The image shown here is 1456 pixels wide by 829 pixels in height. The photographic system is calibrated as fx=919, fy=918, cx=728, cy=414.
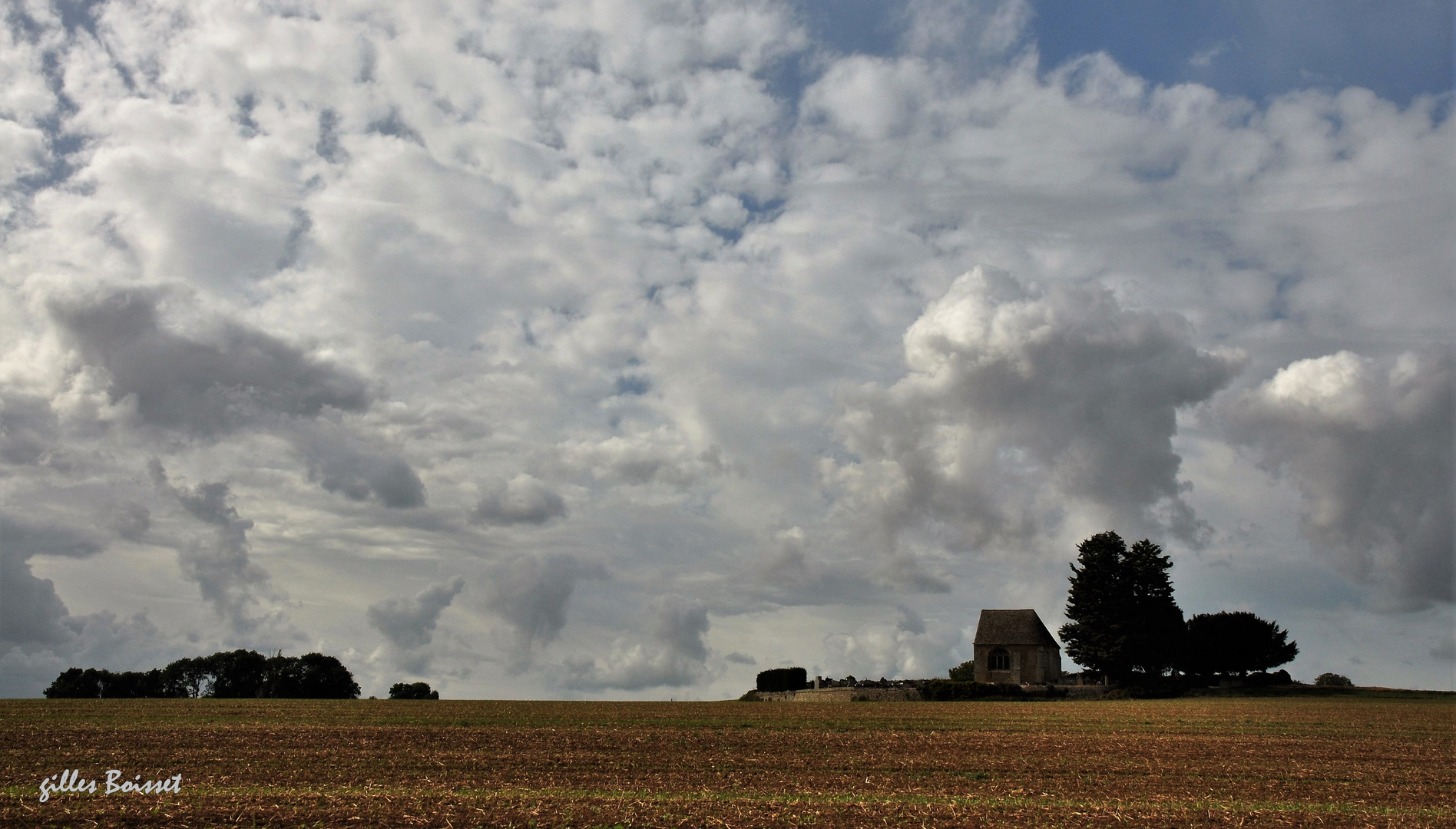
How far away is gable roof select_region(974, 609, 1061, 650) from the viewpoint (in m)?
85.3

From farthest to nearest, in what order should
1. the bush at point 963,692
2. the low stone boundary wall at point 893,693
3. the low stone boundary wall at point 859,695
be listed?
the bush at point 963,692, the low stone boundary wall at point 893,693, the low stone boundary wall at point 859,695

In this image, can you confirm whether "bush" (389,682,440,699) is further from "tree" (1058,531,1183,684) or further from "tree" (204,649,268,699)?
"tree" (1058,531,1183,684)

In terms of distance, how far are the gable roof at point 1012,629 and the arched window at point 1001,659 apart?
91 cm

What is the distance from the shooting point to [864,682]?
75.8 m

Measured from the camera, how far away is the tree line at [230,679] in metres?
79.7

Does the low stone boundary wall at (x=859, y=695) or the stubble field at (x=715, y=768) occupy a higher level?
the stubble field at (x=715, y=768)

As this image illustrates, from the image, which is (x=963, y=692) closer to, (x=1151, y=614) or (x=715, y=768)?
(x=1151, y=614)

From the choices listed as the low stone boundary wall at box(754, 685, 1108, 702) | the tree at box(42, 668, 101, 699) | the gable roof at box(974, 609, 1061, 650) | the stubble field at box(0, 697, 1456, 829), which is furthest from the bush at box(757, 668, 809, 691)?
the tree at box(42, 668, 101, 699)

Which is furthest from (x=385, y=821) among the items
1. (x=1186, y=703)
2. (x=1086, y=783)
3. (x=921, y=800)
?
(x=1186, y=703)

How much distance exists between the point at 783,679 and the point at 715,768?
192 feet
